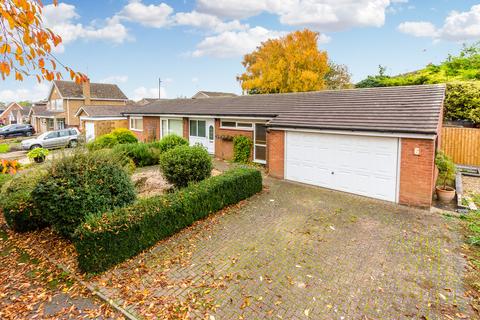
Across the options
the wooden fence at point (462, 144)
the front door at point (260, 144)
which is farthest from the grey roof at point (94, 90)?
the wooden fence at point (462, 144)

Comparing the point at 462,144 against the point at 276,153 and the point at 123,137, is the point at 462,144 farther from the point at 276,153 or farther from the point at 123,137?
the point at 123,137

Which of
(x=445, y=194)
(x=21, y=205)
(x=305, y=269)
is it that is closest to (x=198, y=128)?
(x=21, y=205)

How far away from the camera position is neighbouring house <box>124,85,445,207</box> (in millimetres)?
8500

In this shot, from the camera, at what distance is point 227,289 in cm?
480

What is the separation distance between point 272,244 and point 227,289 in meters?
1.86

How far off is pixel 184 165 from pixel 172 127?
1072 centimetres

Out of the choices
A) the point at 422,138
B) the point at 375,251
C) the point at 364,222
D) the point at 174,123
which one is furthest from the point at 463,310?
the point at 174,123

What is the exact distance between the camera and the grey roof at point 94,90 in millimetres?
38938

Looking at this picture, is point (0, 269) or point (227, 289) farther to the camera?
point (0, 269)

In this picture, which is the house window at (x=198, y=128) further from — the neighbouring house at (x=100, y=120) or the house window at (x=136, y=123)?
the neighbouring house at (x=100, y=120)

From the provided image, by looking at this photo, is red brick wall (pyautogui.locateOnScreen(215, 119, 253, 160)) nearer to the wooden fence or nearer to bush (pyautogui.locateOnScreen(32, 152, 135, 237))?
bush (pyautogui.locateOnScreen(32, 152, 135, 237))

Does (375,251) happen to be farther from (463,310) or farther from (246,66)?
(246,66)

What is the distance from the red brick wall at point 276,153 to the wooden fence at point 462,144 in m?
9.03

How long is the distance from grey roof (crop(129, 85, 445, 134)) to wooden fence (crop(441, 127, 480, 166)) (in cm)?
483
